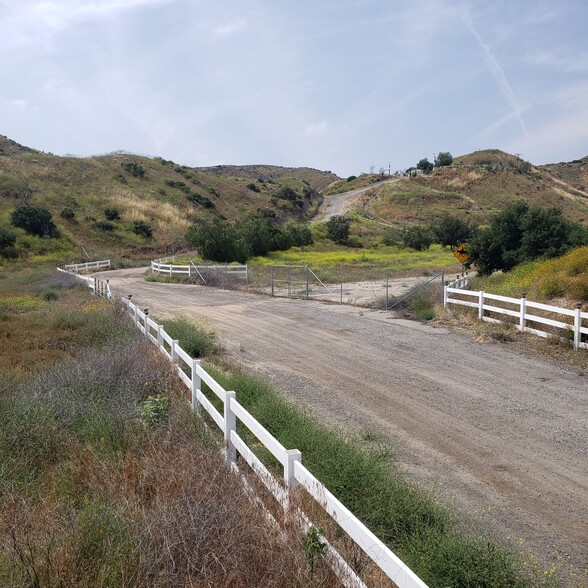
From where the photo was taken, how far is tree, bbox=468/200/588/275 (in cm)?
2362

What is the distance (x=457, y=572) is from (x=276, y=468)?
2.46 m

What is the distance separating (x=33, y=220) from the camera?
174 feet

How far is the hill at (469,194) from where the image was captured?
10000 cm

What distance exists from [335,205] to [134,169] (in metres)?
45.9

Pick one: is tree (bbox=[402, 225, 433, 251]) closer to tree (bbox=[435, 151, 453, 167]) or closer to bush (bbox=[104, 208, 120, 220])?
bush (bbox=[104, 208, 120, 220])

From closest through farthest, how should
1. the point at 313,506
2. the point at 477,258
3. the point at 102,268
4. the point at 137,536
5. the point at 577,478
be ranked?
the point at 137,536 < the point at 313,506 < the point at 577,478 < the point at 477,258 < the point at 102,268

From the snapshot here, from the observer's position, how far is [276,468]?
6.04m

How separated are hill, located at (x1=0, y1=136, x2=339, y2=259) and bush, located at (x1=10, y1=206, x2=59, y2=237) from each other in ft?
3.48

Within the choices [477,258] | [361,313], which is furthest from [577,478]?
[477,258]

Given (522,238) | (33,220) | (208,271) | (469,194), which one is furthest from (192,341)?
(469,194)

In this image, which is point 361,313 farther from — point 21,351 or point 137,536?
point 137,536

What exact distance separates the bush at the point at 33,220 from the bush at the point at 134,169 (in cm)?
3559

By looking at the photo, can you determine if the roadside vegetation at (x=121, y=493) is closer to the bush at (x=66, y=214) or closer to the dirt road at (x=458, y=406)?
the dirt road at (x=458, y=406)

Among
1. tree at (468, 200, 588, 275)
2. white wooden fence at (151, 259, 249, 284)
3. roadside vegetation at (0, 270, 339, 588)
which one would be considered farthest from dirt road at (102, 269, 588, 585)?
white wooden fence at (151, 259, 249, 284)
